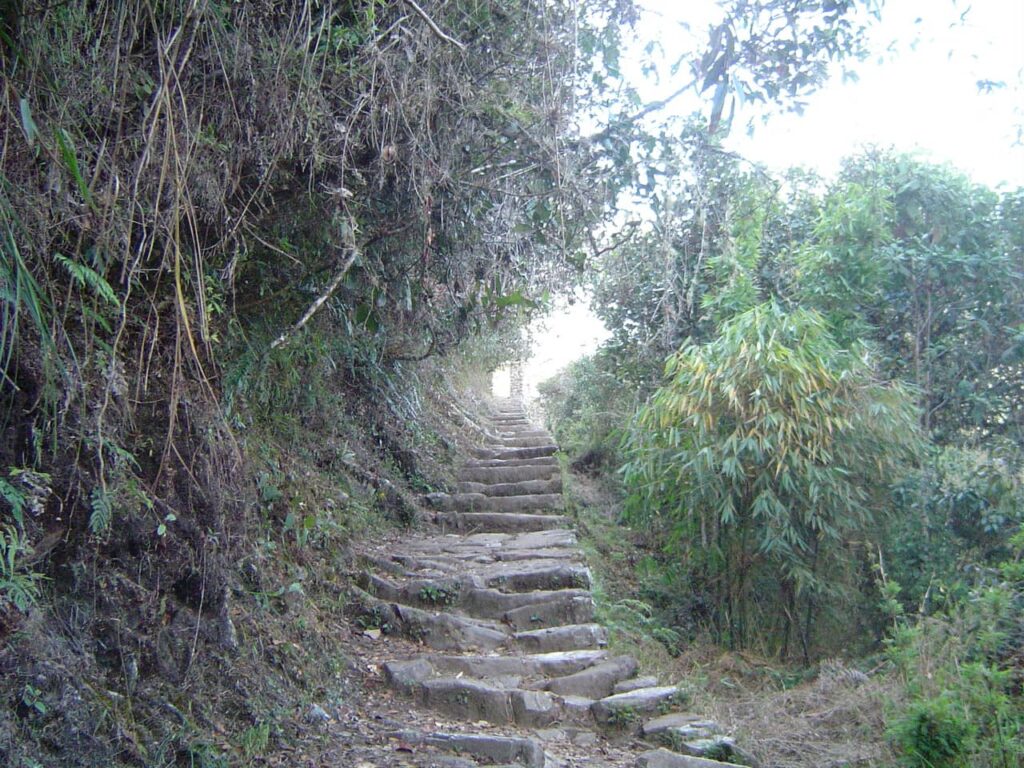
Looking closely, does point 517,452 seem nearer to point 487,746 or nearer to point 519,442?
point 519,442

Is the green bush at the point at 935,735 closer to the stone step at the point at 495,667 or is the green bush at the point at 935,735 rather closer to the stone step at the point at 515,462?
the stone step at the point at 495,667

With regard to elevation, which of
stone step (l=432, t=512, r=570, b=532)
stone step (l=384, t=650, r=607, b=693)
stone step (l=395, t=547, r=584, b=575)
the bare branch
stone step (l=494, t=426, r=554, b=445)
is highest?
the bare branch

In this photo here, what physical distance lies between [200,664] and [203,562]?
41 cm

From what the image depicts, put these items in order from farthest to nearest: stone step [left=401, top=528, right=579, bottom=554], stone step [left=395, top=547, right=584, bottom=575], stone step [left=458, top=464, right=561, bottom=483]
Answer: stone step [left=458, top=464, right=561, bottom=483] → stone step [left=401, top=528, right=579, bottom=554] → stone step [left=395, top=547, right=584, bottom=575]

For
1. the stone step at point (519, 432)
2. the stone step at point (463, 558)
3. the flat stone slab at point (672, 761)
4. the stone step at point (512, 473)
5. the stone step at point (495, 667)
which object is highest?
the stone step at point (519, 432)

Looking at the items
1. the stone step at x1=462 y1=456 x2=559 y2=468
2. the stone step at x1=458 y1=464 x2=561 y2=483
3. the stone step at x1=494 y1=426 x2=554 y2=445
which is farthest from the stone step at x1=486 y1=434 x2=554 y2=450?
the stone step at x1=458 y1=464 x2=561 y2=483

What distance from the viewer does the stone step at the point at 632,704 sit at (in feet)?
14.1

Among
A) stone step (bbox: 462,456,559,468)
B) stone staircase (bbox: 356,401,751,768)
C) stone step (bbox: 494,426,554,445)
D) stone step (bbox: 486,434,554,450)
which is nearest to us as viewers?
stone staircase (bbox: 356,401,751,768)

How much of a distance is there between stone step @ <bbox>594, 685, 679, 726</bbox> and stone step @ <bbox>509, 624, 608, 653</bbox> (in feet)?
2.02

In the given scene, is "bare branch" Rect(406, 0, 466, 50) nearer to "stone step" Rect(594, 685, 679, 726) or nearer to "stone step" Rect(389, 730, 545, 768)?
"stone step" Rect(389, 730, 545, 768)

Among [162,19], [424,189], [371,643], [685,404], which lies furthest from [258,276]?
[685,404]

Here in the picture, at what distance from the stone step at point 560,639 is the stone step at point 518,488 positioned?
298cm

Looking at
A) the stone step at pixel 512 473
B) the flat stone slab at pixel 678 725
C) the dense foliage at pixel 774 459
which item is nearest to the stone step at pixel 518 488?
the stone step at pixel 512 473

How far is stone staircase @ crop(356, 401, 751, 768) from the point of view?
3971 millimetres
